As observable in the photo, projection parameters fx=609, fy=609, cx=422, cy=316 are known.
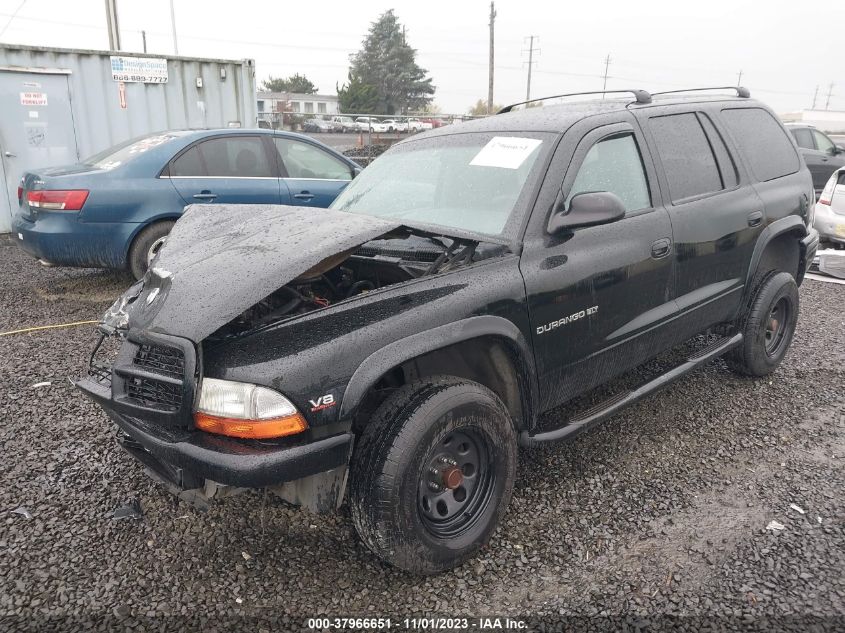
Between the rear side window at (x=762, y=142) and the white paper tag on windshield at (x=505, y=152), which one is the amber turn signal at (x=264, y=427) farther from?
the rear side window at (x=762, y=142)

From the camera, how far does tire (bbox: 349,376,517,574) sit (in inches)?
85.9

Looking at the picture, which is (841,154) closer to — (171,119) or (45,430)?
(171,119)

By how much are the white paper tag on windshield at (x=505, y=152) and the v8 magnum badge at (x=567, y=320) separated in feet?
2.51

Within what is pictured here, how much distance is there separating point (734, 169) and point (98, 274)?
672 cm

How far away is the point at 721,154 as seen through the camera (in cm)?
367

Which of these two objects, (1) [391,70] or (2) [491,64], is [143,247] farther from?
(1) [391,70]

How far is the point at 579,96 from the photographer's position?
4242 millimetres

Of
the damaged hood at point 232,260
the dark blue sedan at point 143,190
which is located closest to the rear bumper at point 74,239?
the dark blue sedan at point 143,190

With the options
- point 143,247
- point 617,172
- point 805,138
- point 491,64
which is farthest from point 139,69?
point 491,64

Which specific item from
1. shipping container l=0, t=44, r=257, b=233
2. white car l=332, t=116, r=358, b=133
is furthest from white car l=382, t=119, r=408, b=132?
shipping container l=0, t=44, r=257, b=233

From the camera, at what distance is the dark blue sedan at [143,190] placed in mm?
5727

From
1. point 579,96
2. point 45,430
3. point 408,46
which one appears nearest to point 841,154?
point 579,96

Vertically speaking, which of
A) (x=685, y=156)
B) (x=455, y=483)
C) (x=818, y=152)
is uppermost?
(x=685, y=156)

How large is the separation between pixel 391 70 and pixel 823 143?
60532 mm
